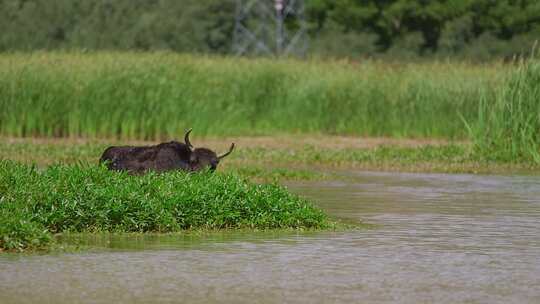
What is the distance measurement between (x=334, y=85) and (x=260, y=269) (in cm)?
1699

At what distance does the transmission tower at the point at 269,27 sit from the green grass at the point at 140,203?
37379 millimetres

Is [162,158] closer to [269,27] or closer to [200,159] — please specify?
[200,159]

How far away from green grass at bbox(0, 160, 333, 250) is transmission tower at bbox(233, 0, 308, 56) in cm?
3738

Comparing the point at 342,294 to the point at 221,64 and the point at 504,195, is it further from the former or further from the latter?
the point at 221,64

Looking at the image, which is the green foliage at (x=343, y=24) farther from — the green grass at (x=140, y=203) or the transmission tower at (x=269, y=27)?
the green grass at (x=140, y=203)

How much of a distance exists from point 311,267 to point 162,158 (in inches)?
195

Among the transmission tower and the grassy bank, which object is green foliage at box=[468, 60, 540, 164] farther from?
the transmission tower

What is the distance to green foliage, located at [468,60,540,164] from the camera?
20.2m

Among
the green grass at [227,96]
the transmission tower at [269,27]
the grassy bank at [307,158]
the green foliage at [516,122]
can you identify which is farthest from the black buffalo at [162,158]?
the transmission tower at [269,27]

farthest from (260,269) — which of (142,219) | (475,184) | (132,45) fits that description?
(132,45)

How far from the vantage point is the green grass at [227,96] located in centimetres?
2353

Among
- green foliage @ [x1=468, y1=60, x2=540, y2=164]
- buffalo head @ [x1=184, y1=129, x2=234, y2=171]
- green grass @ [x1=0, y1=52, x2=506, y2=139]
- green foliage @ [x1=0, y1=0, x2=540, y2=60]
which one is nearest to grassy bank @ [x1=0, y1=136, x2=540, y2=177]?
green foliage @ [x1=468, y1=60, x2=540, y2=164]

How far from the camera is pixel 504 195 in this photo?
1609 centimetres

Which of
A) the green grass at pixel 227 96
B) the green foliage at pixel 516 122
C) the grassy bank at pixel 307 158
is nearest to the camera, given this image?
the grassy bank at pixel 307 158
